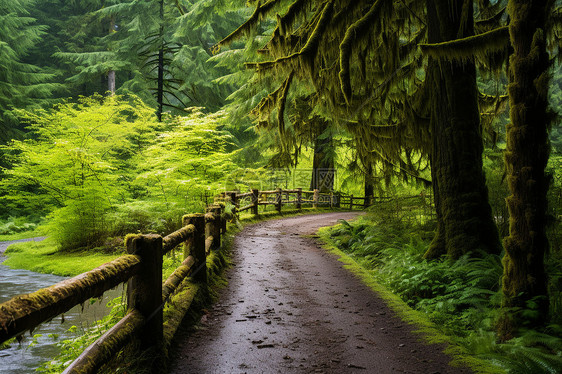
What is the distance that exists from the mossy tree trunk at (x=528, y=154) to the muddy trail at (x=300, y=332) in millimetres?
1073

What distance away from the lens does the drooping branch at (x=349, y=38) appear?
6391 mm

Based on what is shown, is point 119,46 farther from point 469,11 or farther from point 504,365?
point 504,365

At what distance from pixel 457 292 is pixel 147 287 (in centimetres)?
398

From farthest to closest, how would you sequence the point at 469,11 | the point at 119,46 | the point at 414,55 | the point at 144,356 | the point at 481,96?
the point at 119,46
the point at 481,96
the point at 414,55
the point at 469,11
the point at 144,356

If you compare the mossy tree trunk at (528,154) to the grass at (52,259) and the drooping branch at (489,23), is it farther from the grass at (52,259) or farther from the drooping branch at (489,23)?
the grass at (52,259)

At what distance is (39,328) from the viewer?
20.0 ft

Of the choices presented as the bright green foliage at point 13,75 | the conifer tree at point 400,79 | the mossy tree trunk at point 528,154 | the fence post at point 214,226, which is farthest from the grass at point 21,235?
the mossy tree trunk at point 528,154

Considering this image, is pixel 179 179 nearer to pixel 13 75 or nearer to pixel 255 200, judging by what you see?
pixel 255 200

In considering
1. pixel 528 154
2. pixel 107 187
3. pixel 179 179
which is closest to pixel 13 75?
pixel 107 187

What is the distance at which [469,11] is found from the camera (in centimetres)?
627

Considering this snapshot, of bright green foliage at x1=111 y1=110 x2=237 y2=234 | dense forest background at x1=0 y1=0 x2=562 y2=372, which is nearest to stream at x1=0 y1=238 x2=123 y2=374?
dense forest background at x1=0 y1=0 x2=562 y2=372

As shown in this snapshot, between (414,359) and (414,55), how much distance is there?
6.53 m

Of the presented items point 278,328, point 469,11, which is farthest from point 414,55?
point 278,328

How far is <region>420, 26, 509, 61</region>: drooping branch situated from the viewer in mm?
4746
